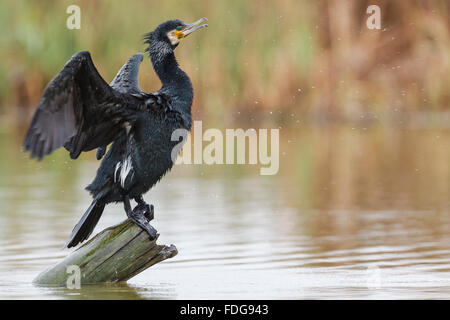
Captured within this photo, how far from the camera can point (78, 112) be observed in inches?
226

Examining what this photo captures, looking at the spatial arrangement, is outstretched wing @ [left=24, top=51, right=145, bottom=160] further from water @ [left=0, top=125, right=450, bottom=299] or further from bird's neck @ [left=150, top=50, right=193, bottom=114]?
water @ [left=0, top=125, right=450, bottom=299]

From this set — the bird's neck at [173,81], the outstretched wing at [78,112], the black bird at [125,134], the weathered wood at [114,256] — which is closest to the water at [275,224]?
the weathered wood at [114,256]

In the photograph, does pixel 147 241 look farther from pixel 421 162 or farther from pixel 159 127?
pixel 421 162

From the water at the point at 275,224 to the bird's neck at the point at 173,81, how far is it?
1031 mm

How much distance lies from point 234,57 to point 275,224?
8759 mm

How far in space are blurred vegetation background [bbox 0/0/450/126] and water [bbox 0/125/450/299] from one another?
2649mm

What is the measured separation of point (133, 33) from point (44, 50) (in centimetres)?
146

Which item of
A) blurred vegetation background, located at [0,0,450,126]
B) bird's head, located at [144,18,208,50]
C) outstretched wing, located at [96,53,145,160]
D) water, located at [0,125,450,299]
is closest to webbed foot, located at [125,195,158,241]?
water, located at [0,125,450,299]

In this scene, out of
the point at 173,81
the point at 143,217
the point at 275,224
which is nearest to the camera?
the point at 143,217

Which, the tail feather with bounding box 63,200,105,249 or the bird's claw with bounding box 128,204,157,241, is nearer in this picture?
the bird's claw with bounding box 128,204,157,241

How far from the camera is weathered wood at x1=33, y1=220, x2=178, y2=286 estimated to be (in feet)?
19.0

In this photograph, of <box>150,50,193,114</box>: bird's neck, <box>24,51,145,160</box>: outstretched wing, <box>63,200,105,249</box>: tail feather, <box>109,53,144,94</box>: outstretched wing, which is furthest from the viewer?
<box>109,53,144,94</box>: outstretched wing

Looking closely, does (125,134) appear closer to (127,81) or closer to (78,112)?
(78,112)

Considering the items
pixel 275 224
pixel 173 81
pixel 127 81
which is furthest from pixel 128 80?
pixel 275 224
